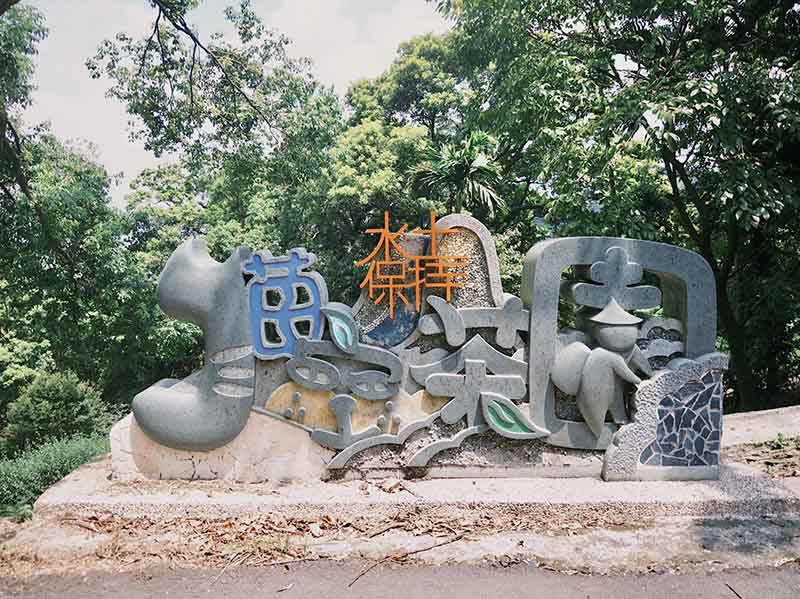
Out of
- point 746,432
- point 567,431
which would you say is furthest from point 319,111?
point 746,432

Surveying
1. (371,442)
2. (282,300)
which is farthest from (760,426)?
(282,300)

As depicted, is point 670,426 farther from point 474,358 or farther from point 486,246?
point 486,246

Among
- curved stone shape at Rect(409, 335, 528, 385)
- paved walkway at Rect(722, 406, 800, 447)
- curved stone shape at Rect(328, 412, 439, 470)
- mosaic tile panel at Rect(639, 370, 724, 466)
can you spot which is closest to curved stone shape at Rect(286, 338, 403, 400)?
curved stone shape at Rect(409, 335, 528, 385)

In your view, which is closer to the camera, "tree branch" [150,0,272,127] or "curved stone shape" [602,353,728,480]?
"curved stone shape" [602,353,728,480]

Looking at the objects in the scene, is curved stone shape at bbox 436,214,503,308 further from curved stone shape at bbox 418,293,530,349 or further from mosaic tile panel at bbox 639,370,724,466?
mosaic tile panel at bbox 639,370,724,466

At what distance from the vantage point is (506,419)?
467 centimetres

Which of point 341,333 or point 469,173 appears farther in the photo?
point 469,173

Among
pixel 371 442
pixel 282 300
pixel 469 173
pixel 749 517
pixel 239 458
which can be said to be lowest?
pixel 749 517

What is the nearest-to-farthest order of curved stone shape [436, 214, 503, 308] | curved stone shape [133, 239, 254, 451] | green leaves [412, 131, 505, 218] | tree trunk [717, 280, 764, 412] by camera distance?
curved stone shape [133, 239, 254, 451] → curved stone shape [436, 214, 503, 308] → tree trunk [717, 280, 764, 412] → green leaves [412, 131, 505, 218]

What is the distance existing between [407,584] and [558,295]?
7.97ft

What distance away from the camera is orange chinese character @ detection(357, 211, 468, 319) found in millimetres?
4648

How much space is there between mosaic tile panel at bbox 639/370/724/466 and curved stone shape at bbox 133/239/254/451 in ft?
10.3

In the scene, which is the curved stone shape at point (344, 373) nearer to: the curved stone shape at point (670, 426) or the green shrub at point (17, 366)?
the curved stone shape at point (670, 426)

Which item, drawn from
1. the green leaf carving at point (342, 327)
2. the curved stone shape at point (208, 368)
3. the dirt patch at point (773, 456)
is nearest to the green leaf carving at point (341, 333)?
the green leaf carving at point (342, 327)
